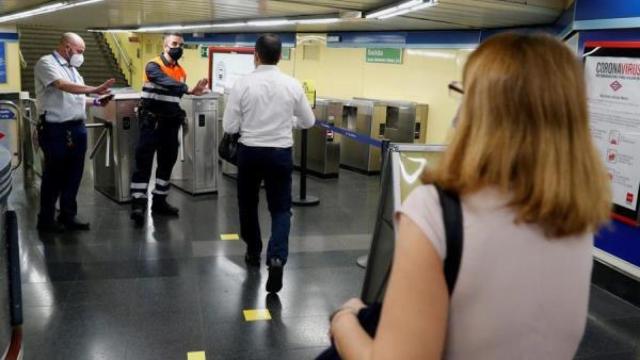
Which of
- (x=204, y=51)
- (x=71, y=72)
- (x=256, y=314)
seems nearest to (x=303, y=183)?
(x=71, y=72)

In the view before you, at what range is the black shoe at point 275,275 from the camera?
3535 millimetres

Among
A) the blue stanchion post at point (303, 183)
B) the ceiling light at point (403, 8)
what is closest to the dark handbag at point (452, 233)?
the ceiling light at point (403, 8)

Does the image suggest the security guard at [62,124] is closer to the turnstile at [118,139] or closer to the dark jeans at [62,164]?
the dark jeans at [62,164]

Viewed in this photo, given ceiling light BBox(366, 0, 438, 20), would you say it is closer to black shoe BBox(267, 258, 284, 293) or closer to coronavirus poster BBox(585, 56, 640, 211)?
coronavirus poster BBox(585, 56, 640, 211)

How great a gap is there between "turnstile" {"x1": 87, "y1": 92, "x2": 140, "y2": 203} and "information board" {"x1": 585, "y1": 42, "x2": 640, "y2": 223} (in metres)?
4.00

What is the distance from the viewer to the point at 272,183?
3.55 meters

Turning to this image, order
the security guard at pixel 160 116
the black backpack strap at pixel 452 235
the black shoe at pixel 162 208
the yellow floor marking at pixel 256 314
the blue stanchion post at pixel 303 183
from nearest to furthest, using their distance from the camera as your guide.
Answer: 1. the black backpack strap at pixel 452 235
2. the yellow floor marking at pixel 256 314
3. the security guard at pixel 160 116
4. the black shoe at pixel 162 208
5. the blue stanchion post at pixel 303 183

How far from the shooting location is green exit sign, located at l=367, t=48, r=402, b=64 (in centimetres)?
805

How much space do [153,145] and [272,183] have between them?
1888mm

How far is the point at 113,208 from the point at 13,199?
3.49 ft

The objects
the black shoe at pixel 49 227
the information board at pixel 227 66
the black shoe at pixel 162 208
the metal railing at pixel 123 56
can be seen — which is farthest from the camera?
the metal railing at pixel 123 56

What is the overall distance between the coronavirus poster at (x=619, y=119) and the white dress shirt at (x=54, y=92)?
3.64 meters

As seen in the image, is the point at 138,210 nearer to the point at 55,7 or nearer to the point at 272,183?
the point at 272,183

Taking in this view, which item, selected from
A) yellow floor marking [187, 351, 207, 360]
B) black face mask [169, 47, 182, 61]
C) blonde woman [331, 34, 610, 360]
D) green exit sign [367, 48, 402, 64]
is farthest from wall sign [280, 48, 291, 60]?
blonde woman [331, 34, 610, 360]
